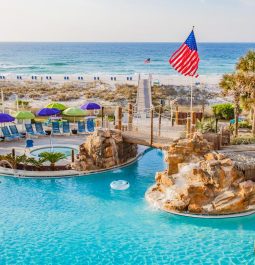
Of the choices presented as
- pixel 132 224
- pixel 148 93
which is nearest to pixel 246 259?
pixel 132 224

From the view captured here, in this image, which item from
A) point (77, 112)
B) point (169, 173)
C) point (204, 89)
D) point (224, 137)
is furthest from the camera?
point (204, 89)

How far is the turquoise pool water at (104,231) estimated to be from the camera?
14.6 metres

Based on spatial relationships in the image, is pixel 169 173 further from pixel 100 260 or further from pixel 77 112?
pixel 77 112

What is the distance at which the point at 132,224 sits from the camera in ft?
55.8

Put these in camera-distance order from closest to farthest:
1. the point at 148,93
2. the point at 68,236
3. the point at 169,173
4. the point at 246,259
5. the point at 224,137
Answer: the point at 246,259
the point at 68,236
the point at 169,173
the point at 224,137
the point at 148,93

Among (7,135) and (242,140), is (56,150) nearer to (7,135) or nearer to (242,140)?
(7,135)

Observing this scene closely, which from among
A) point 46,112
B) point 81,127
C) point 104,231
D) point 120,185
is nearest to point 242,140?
point 120,185

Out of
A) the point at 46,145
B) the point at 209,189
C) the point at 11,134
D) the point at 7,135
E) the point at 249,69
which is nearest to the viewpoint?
the point at 209,189

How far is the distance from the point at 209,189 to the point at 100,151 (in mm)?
7542

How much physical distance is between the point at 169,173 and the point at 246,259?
20.7ft

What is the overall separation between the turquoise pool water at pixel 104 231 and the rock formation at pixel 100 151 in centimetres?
226

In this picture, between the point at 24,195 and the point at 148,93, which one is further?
the point at 148,93

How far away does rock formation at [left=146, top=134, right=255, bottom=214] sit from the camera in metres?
17.8

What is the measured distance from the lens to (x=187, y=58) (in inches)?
846
